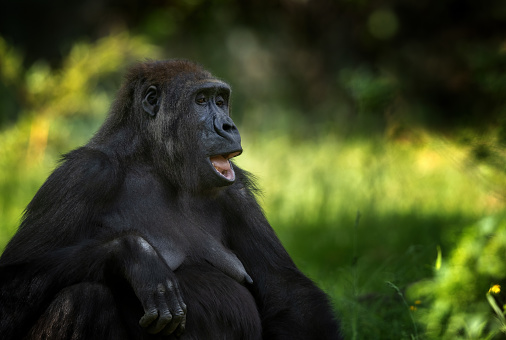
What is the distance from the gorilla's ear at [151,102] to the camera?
13.6 ft

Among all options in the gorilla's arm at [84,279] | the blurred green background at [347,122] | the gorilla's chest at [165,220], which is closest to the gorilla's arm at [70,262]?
the gorilla's arm at [84,279]

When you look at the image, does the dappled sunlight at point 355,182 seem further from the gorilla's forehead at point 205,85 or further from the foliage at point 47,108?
the gorilla's forehead at point 205,85

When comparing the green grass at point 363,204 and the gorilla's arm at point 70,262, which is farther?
the green grass at point 363,204

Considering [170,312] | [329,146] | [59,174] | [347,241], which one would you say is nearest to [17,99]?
[329,146]

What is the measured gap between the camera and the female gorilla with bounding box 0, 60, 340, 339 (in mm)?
3375

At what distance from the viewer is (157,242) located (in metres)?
3.84

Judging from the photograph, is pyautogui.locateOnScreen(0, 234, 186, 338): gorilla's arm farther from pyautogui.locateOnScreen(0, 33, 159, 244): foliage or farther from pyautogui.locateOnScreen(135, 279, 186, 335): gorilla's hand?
pyautogui.locateOnScreen(0, 33, 159, 244): foliage

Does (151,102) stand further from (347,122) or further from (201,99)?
(347,122)

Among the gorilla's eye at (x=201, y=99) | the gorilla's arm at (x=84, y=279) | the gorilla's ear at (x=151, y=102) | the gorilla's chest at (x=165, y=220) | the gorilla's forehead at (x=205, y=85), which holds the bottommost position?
the gorilla's arm at (x=84, y=279)

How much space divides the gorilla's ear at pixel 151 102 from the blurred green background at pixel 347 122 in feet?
2.48

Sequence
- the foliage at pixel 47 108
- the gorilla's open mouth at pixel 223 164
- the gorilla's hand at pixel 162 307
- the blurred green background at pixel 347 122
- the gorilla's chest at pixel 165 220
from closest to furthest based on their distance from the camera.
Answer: the gorilla's hand at pixel 162 307 < the gorilla's chest at pixel 165 220 < the gorilla's open mouth at pixel 223 164 < the blurred green background at pixel 347 122 < the foliage at pixel 47 108

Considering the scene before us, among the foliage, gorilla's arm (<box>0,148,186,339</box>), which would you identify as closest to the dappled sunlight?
the foliage

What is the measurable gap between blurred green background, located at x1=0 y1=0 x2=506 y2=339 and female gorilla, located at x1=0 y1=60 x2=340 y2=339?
22.2 inches

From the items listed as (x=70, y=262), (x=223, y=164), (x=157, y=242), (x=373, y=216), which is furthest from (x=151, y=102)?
(x=373, y=216)
